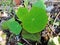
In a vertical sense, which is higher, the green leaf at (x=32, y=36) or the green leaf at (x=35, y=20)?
the green leaf at (x=35, y=20)

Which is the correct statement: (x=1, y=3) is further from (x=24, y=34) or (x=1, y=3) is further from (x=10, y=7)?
(x=24, y=34)

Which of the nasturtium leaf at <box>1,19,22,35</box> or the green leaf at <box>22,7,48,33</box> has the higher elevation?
the green leaf at <box>22,7,48,33</box>

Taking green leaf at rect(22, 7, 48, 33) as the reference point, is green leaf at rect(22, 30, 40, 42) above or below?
below

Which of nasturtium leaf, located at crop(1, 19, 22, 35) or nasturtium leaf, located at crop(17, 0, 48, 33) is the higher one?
nasturtium leaf, located at crop(17, 0, 48, 33)

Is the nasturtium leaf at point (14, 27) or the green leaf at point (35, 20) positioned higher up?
the green leaf at point (35, 20)

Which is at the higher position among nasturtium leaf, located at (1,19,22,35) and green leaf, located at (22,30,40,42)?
nasturtium leaf, located at (1,19,22,35)

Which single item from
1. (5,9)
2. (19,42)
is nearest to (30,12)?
(19,42)

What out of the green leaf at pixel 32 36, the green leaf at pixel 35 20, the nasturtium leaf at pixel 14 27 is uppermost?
the green leaf at pixel 35 20

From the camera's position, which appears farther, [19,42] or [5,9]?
[5,9]

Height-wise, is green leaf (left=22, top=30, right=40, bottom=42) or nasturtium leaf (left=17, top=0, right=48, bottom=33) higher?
nasturtium leaf (left=17, top=0, right=48, bottom=33)

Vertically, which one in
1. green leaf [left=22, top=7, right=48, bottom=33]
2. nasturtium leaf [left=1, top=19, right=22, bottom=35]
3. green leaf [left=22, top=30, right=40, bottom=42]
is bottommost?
green leaf [left=22, top=30, right=40, bottom=42]

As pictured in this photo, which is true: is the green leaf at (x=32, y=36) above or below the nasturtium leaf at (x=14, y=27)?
below
